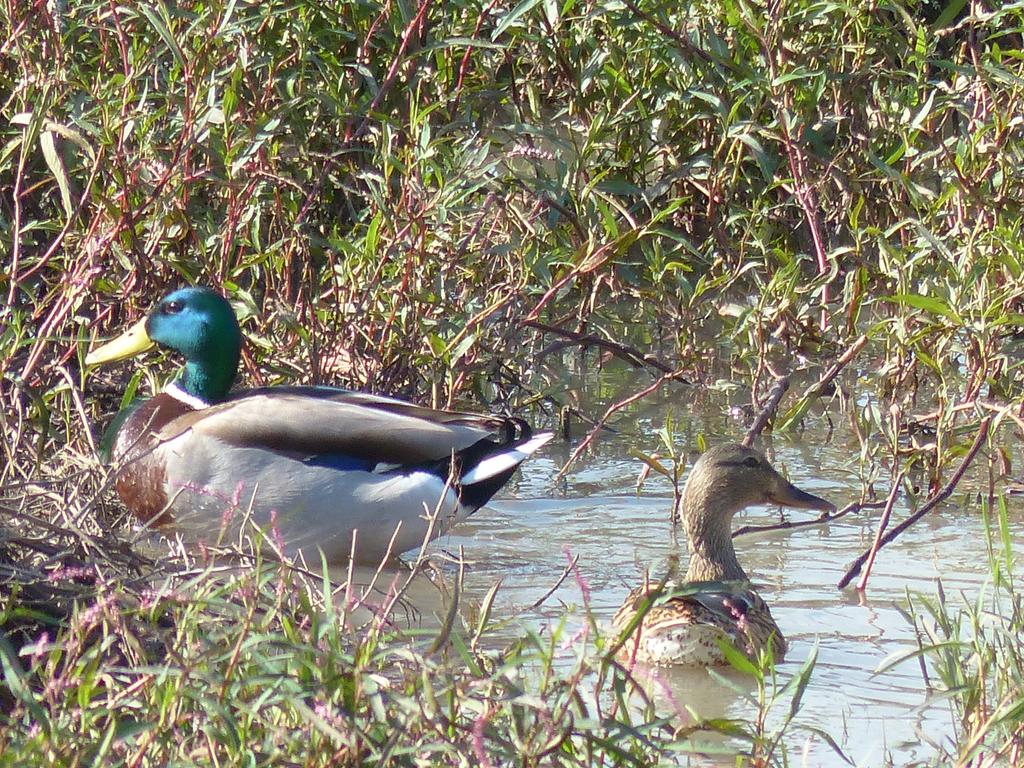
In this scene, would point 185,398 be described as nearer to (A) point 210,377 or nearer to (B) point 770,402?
(A) point 210,377

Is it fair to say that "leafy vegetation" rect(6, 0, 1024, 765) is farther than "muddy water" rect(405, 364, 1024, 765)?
Yes

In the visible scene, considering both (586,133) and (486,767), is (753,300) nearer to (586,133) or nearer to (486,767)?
(586,133)

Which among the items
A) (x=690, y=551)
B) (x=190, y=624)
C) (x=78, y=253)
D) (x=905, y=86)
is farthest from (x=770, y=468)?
(x=190, y=624)

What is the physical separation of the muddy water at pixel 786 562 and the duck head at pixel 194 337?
3.00ft

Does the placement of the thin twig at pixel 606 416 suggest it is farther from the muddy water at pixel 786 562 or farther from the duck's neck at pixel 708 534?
the duck's neck at pixel 708 534

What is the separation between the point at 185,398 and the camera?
5.83m

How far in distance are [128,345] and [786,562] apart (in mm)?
2165

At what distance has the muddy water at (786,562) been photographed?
4.14 metres

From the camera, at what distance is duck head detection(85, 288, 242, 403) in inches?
225

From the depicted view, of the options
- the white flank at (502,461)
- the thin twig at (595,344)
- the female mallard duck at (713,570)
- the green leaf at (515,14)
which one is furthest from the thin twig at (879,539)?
the green leaf at (515,14)

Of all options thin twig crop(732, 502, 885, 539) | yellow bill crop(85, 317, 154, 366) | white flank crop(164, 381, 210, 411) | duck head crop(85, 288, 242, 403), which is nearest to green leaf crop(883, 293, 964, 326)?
thin twig crop(732, 502, 885, 539)

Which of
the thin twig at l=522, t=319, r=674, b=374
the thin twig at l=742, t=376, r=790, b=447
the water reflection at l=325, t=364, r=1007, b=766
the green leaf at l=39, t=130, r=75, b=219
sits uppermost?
the green leaf at l=39, t=130, r=75, b=219

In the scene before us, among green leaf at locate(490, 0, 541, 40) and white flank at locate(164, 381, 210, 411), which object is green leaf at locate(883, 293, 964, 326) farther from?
white flank at locate(164, 381, 210, 411)

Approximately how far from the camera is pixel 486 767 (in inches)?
104
